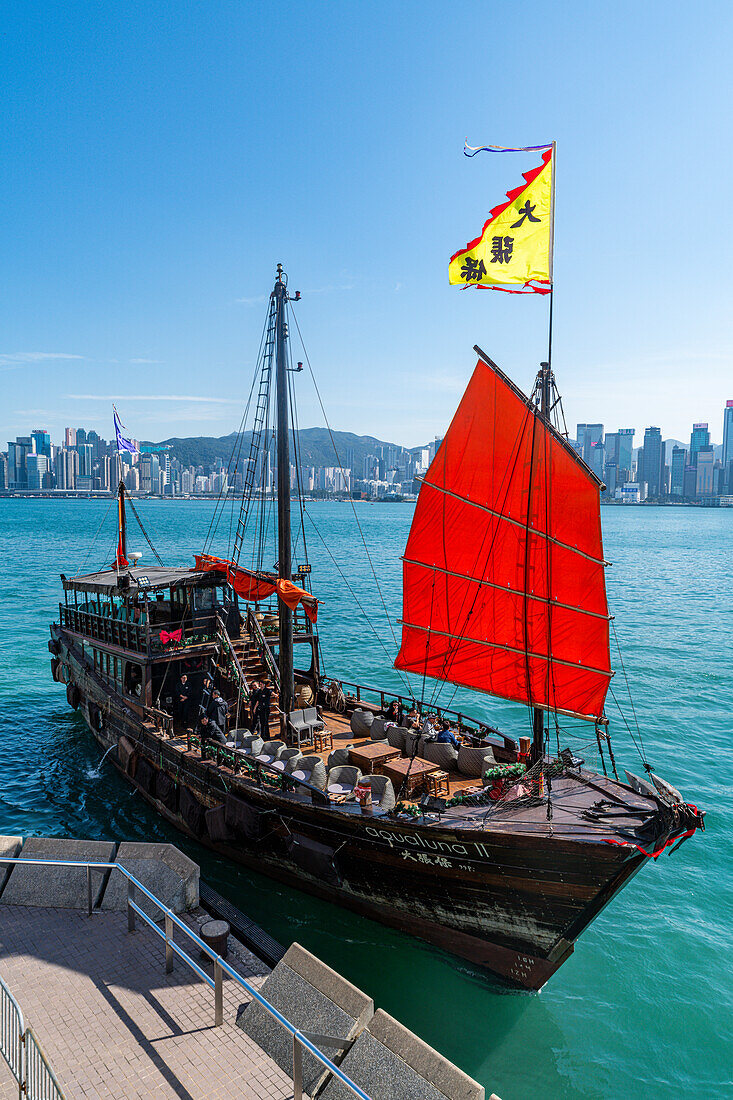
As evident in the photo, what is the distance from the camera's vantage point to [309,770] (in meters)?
15.9

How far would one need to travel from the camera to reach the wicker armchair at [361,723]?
1892 cm

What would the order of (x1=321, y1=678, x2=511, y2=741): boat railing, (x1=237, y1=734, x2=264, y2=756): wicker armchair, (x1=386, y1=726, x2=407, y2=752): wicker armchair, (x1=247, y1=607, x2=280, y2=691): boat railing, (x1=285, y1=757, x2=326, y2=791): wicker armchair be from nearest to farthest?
(x1=285, y1=757, x2=326, y2=791): wicker armchair
(x1=237, y1=734, x2=264, y2=756): wicker armchair
(x1=386, y1=726, x2=407, y2=752): wicker armchair
(x1=321, y1=678, x2=511, y2=741): boat railing
(x1=247, y1=607, x2=280, y2=691): boat railing

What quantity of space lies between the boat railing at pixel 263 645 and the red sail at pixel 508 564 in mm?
4604

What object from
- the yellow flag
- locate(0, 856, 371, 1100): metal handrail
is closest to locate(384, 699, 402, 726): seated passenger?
locate(0, 856, 371, 1100): metal handrail

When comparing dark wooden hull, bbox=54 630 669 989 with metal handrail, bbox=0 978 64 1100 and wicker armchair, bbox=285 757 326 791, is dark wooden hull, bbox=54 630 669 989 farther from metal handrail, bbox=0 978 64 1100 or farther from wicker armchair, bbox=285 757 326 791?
metal handrail, bbox=0 978 64 1100

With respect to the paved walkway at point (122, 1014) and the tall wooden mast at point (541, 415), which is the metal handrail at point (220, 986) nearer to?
the paved walkway at point (122, 1014)

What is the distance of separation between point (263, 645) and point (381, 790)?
956 centimetres

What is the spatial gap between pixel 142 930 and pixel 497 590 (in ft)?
39.0

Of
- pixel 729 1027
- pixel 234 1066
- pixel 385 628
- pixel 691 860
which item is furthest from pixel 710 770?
pixel 385 628

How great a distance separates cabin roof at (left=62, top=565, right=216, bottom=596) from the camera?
2230 cm

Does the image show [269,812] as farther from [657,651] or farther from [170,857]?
[657,651]

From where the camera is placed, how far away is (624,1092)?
11.5 m

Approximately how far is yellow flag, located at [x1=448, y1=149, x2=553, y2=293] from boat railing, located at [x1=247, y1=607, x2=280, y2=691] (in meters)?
13.9

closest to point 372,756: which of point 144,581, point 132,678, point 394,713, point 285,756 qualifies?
point 285,756
